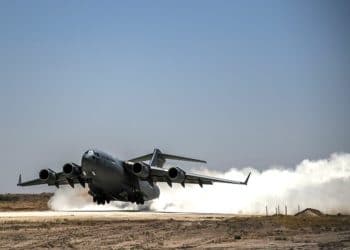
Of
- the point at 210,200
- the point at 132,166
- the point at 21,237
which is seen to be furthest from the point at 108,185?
the point at 21,237

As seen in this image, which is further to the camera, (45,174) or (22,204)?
(22,204)

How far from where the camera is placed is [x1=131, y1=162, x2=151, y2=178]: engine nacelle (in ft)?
188

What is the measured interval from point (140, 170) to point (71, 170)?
6.11 m

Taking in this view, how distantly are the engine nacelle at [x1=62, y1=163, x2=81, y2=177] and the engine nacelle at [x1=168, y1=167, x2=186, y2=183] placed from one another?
8201 millimetres

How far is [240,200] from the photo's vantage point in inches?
2581

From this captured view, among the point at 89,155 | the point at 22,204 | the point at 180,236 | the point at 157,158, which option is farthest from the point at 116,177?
the point at 22,204

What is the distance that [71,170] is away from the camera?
57.3 meters

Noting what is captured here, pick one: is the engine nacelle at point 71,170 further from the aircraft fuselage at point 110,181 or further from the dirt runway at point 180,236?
the dirt runway at point 180,236

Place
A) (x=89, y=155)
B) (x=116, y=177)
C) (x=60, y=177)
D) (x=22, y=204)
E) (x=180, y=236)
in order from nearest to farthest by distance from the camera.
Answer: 1. (x=180, y=236)
2. (x=89, y=155)
3. (x=116, y=177)
4. (x=60, y=177)
5. (x=22, y=204)

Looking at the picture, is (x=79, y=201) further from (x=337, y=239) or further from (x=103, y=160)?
(x=337, y=239)

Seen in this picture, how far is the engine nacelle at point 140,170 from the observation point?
57278mm

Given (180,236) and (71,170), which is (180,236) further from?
(71,170)

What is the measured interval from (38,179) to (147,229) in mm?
32245

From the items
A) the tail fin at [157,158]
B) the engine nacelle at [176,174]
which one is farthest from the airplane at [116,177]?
the tail fin at [157,158]
